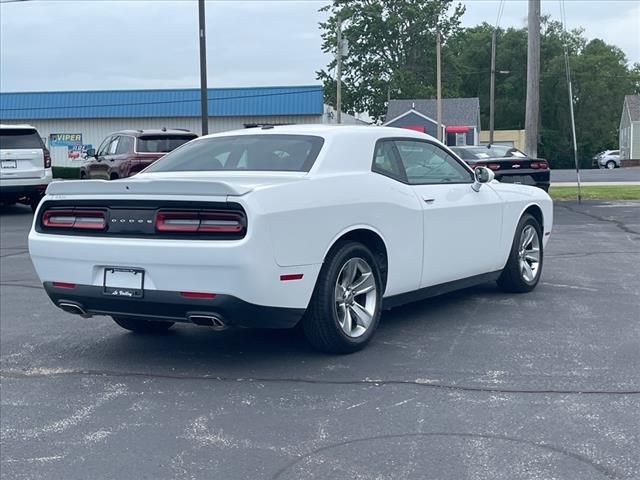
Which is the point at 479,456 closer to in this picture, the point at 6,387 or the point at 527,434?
the point at 527,434

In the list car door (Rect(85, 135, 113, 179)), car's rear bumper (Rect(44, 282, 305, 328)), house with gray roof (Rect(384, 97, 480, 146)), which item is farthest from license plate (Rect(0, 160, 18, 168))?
house with gray roof (Rect(384, 97, 480, 146))

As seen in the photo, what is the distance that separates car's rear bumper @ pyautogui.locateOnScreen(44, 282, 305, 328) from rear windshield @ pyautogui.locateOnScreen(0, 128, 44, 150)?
13967 millimetres

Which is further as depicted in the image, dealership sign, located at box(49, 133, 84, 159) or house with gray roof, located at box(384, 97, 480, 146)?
house with gray roof, located at box(384, 97, 480, 146)

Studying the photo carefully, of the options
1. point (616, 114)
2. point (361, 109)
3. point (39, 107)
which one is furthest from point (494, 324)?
point (616, 114)

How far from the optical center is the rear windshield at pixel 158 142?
18312 mm

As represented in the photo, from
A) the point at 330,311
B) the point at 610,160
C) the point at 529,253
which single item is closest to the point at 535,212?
the point at 529,253

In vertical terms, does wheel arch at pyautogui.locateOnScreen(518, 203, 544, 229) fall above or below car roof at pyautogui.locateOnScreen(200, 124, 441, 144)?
below

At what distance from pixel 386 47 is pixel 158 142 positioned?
56.8 metres

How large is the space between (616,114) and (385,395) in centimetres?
8986

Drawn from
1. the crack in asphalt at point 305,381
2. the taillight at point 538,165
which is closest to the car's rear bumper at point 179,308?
the crack in asphalt at point 305,381

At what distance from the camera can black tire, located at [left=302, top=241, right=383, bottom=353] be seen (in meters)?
5.82

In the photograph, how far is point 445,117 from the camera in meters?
65.6

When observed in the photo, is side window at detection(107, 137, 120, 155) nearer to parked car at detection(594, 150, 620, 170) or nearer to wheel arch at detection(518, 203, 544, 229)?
wheel arch at detection(518, 203, 544, 229)

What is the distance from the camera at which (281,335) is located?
6789 millimetres
